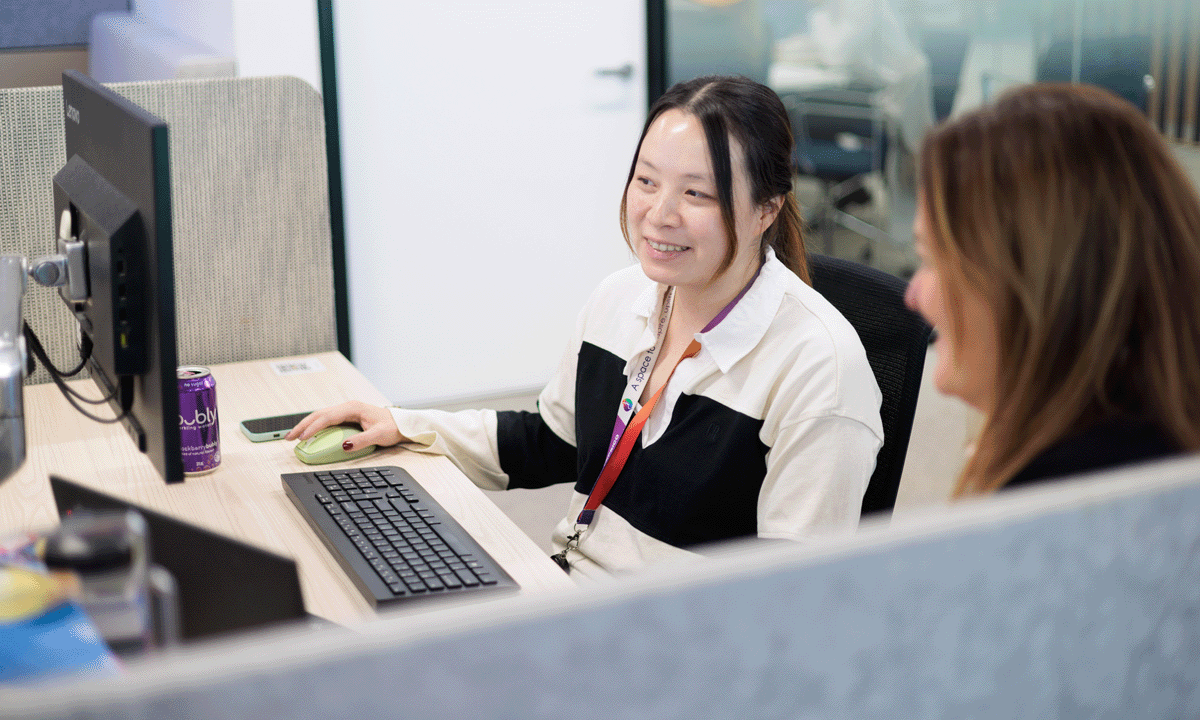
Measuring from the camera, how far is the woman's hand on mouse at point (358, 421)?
57.1 inches

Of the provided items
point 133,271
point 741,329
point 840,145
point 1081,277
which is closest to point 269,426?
point 133,271

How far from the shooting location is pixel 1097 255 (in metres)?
0.72

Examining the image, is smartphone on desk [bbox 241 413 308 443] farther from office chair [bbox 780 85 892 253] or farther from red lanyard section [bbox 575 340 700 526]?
office chair [bbox 780 85 892 253]

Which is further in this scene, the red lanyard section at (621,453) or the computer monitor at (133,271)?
the red lanyard section at (621,453)

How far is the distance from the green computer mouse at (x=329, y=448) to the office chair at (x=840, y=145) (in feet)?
7.82

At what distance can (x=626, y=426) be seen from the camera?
1386 millimetres

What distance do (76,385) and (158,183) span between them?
0.82 metres

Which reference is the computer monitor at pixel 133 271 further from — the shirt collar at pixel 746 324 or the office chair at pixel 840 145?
the office chair at pixel 840 145

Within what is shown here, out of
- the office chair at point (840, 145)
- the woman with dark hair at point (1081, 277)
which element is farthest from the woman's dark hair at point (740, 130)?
the office chair at point (840, 145)

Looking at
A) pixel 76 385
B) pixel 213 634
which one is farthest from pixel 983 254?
pixel 76 385

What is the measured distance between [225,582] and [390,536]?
17.5 inches

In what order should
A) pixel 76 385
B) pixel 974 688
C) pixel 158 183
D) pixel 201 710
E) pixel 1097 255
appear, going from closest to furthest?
pixel 201 710, pixel 974 688, pixel 1097 255, pixel 158 183, pixel 76 385

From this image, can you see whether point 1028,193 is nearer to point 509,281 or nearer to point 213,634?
point 213,634

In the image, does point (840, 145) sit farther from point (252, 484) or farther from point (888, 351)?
point (252, 484)
